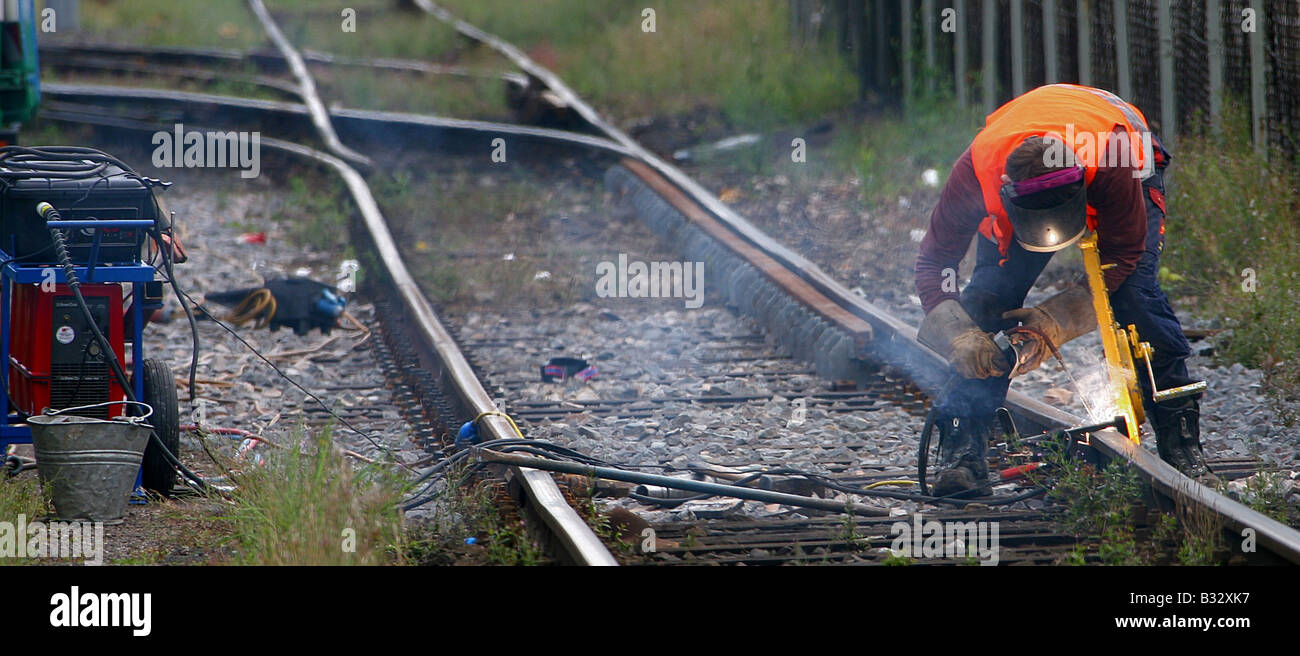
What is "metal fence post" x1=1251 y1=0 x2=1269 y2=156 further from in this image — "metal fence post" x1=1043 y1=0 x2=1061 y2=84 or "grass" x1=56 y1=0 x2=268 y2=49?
"grass" x1=56 y1=0 x2=268 y2=49

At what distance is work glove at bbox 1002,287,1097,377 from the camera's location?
199 inches

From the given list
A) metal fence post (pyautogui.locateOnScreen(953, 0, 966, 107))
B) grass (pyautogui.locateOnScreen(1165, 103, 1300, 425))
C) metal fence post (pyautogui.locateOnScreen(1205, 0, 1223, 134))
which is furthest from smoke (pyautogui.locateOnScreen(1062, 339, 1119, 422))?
metal fence post (pyautogui.locateOnScreen(953, 0, 966, 107))

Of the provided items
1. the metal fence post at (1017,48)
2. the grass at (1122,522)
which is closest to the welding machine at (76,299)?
the grass at (1122,522)

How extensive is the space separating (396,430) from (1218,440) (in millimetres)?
3704

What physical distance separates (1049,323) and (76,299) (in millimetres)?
3617

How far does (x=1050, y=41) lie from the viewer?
41.5ft

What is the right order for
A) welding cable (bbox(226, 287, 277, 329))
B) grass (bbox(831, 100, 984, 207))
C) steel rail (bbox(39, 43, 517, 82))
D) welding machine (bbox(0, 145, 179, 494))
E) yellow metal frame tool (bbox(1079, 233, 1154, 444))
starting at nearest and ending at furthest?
yellow metal frame tool (bbox(1079, 233, 1154, 444))
welding machine (bbox(0, 145, 179, 494))
welding cable (bbox(226, 287, 277, 329))
grass (bbox(831, 100, 984, 207))
steel rail (bbox(39, 43, 517, 82))

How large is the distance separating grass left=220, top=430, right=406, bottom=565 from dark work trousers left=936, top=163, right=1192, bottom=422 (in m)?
2.12

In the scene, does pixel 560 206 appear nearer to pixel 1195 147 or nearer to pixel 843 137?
pixel 843 137

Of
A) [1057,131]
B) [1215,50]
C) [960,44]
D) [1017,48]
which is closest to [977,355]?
[1057,131]

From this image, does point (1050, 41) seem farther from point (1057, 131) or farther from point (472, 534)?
point (472, 534)

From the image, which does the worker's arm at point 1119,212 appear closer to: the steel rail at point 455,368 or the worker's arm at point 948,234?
the worker's arm at point 948,234

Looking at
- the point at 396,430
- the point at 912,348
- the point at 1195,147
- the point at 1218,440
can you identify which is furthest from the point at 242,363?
the point at 1195,147
